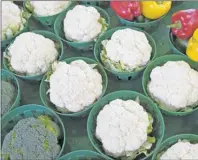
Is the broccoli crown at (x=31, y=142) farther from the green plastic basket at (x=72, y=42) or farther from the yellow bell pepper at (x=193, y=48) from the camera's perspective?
the yellow bell pepper at (x=193, y=48)

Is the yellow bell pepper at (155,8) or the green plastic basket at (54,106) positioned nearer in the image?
the green plastic basket at (54,106)

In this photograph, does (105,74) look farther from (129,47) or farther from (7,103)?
(7,103)

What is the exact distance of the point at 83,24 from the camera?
5.21 feet

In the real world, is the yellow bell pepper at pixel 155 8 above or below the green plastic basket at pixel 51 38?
above

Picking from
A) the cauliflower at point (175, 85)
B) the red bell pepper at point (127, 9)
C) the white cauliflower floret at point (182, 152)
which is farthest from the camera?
the red bell pepper at point (127, 9)

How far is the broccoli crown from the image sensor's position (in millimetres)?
1273

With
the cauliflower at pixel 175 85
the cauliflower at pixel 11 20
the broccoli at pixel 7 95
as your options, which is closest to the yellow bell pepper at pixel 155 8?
the cauliflower at pixel 175 85

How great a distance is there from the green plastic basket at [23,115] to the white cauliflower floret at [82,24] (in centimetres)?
39

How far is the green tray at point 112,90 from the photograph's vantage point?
1.42 m

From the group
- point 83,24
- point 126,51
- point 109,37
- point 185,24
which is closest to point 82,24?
point 83,24

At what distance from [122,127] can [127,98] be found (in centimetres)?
16

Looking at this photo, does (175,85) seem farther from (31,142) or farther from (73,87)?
(31,142)

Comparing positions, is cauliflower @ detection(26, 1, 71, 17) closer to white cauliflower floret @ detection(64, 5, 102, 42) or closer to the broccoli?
white cauliflower floret @ detection(64, 5, 102, 42)

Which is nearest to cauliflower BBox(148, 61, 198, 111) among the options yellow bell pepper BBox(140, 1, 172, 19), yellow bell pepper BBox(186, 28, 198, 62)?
yellow bell pepper BBox(186, 28, 198, 62)
